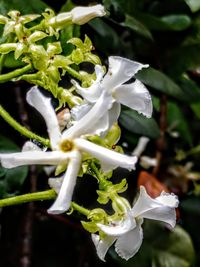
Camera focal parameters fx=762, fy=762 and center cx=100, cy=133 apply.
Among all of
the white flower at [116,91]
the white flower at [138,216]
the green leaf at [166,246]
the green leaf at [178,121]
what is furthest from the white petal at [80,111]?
the green leaf at [178,121]

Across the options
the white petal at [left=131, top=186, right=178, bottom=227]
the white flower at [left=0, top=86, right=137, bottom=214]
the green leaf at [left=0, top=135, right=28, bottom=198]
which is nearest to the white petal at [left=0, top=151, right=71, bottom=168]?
the white flower at [left=0, top=86, right=137, bottom=214]

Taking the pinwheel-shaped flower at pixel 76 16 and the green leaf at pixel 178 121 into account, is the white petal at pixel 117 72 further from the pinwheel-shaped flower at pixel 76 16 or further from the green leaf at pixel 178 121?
the green leaf at pixel 178 121

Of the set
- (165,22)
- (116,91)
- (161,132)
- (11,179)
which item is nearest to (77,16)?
(116,91)

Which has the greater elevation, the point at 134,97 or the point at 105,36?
the point at 134,97

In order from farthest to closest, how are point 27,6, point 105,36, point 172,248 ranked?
point 172,248
point 105,36
point 27,6

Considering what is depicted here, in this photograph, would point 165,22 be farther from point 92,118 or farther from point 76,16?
point 92,118

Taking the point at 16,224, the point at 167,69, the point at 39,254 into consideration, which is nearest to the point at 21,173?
the point at 16,224
